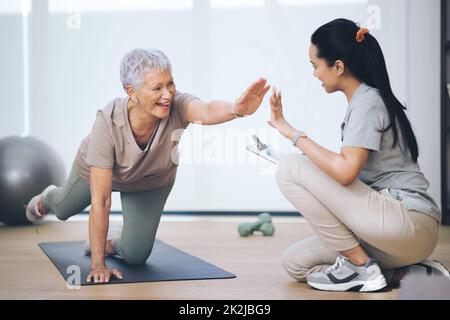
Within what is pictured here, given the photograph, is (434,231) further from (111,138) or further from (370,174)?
(111,138)

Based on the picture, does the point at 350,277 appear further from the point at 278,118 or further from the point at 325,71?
the point at 325,71

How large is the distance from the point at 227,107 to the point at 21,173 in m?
2.02

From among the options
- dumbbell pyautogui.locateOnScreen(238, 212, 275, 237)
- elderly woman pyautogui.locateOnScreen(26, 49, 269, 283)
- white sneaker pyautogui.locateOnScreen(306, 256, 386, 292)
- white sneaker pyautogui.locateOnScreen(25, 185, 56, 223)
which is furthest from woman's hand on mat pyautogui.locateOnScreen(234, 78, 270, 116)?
dumbbell pyautogui.locateOnScreen(238, 212, 275, 237)

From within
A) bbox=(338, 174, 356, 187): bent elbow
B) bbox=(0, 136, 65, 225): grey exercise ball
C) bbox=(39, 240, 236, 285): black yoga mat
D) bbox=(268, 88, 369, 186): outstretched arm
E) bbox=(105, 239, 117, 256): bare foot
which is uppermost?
bbox=(268, 88, 369, 186): outstretched arm

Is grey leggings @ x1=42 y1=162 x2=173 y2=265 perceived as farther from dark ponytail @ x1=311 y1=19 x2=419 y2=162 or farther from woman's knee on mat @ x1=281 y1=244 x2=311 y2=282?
dark ponytail @ x1=311 y1=19 x2=419 y2=162

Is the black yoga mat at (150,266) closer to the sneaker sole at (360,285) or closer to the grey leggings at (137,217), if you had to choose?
the grey leggings at (137,217)

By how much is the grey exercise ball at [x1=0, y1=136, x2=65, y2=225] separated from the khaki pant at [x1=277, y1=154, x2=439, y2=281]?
224 cm

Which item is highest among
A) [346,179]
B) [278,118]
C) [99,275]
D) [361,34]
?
[361,34]

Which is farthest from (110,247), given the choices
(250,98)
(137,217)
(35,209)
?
(250,98)

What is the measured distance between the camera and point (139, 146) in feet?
7.73

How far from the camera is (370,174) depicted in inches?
81.0

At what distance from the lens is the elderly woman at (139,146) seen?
2.21m

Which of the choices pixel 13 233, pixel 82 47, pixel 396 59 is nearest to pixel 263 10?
pixel 396 59

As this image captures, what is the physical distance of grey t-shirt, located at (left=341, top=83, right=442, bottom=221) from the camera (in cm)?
192
